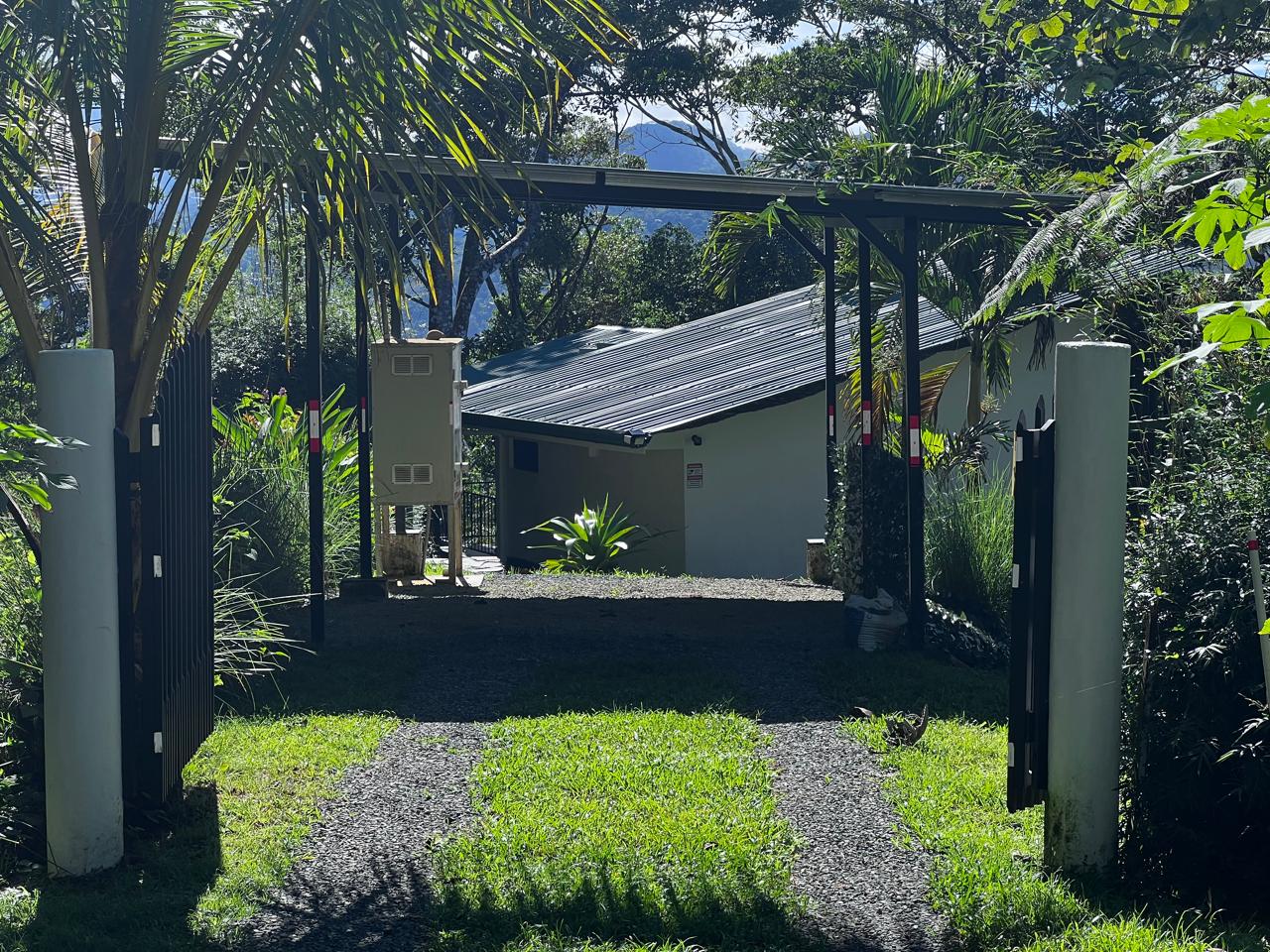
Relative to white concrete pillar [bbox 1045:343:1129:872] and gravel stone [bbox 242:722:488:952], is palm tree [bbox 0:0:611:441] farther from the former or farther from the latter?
white concrete pillar [bbox 1045:343:1129:872]

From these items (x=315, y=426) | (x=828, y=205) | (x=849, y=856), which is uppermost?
(x=828, y=205)

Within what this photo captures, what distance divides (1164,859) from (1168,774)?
1.06 feet

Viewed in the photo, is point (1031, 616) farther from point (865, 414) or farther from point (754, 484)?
point (754, 484)

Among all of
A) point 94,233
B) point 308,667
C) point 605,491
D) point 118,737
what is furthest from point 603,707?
point 605,491

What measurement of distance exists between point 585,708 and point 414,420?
15.6ft

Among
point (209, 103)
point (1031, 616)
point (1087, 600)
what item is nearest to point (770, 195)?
point (209, 103)

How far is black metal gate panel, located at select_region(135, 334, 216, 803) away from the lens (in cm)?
574

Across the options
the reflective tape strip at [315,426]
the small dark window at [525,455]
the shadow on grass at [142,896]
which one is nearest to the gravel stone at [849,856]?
the shadow on grass at [142,896]

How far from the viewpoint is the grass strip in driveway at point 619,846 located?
4961mm

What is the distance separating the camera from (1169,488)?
Answer: 5824mm

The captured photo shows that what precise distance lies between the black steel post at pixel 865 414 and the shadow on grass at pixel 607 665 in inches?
20.3

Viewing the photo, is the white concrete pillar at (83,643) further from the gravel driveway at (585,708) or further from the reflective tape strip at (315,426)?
the reflective tape strip at (315,426)

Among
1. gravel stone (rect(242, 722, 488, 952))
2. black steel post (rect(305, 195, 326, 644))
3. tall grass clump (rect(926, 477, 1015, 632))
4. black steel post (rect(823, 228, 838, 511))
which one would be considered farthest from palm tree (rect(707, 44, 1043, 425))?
gravel stone (rect(242, 722, 488, 952))

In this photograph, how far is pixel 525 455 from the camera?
2297cm
